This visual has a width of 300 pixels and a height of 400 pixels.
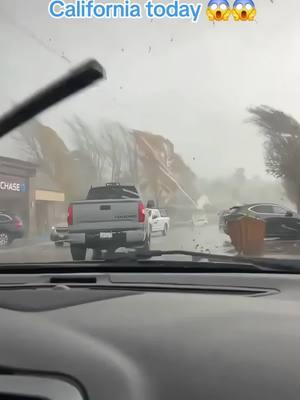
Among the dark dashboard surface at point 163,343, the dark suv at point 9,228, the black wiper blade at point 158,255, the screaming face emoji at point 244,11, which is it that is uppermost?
the screaming face emoji at point 244,11

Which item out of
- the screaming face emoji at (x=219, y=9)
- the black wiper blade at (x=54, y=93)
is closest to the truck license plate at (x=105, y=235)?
the black wiper blade at (x=54, y=93)

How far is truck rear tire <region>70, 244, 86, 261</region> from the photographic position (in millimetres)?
3617

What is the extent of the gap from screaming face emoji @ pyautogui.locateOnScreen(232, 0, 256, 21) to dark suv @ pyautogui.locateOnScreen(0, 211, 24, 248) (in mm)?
1786

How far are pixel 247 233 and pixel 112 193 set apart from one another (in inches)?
33.9

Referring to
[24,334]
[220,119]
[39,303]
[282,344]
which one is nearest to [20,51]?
[220,119]

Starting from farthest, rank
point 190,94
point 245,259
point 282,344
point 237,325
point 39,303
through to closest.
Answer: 1. point 190,94
2. point 245,259
3. point 39,303
4. point 237,325
5. point 282,344

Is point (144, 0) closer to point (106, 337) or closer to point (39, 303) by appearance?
point (39, 303)

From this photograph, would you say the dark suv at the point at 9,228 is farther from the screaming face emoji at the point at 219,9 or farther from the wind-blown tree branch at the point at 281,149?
the screaming face emoji at the point at 219,9

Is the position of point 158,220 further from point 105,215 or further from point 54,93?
point 54,93

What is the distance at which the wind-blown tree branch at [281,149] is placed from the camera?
11.1ft

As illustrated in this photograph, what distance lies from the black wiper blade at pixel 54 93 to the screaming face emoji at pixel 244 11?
79 centimetres

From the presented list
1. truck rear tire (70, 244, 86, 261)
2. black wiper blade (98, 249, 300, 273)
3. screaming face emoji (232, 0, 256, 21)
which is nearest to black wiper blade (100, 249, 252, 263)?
black wiper blade (98, 249, 300, 273)

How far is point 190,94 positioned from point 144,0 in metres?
0.56

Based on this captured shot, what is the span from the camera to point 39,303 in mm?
2562
